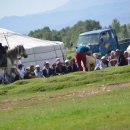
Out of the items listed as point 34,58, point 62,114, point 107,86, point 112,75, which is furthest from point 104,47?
point 62,114

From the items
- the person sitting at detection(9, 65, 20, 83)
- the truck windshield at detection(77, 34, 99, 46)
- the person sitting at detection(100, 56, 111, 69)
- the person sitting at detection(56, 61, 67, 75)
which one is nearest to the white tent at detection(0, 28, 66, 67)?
the truck windshield at detection(77, 34, 99, 46)

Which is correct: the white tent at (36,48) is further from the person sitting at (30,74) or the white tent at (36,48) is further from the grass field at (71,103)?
the grass field at (71,103)

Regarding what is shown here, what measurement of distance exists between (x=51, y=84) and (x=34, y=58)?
14862 mm

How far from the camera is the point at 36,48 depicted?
3894 cm

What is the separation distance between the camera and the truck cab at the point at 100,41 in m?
40.7

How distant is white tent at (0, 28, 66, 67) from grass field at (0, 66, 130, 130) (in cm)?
1251

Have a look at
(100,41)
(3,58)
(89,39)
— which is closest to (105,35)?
(100,41)

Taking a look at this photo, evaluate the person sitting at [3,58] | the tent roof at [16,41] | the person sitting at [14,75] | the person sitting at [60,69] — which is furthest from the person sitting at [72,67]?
the tent roof at [16,41]

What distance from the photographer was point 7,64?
98.6 feet

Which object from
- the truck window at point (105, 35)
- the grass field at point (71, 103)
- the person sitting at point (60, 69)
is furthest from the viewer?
the truck window at point (105, 35)

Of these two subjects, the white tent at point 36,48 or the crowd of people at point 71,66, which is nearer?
the crowd of people at point 71,66

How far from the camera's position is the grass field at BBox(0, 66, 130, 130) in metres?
12.7

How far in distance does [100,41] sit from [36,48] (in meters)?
5.11

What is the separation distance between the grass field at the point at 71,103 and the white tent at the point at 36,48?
Result: 12.5 m
